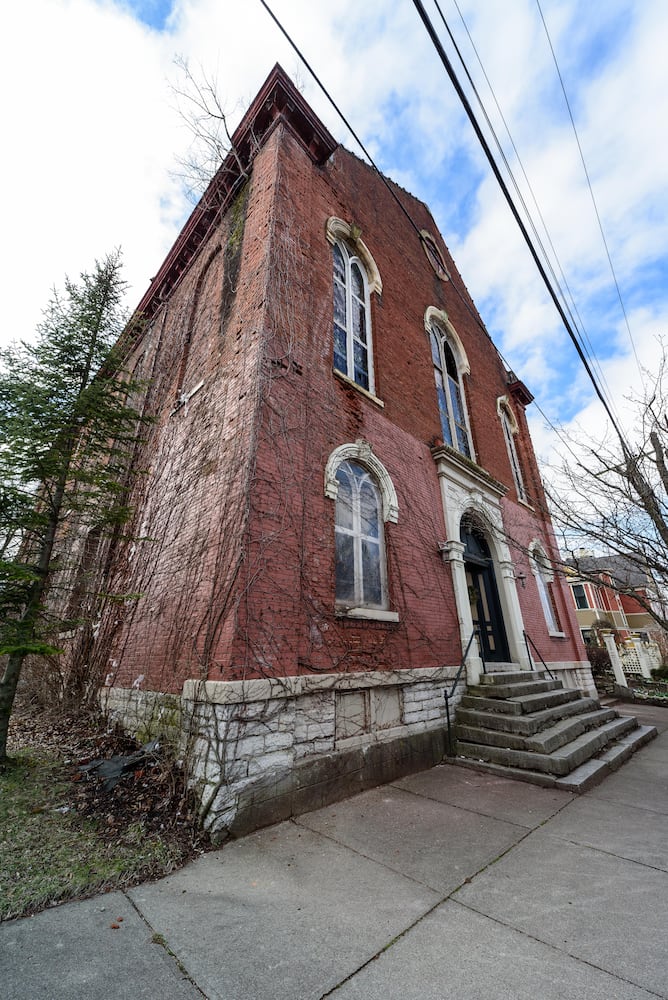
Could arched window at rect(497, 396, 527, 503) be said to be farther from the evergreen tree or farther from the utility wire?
the evergreen tree

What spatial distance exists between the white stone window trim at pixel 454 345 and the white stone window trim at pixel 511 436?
223 cm

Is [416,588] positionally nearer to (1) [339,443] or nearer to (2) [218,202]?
(1) [339,443]

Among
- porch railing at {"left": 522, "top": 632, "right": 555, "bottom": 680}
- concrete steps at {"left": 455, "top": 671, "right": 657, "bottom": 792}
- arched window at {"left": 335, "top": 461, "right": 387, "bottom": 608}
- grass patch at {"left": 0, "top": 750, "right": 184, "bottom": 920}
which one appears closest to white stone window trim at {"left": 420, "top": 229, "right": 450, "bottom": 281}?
arched window at {"left": 335, "top": 461, "right": 387, "bottom": 608}

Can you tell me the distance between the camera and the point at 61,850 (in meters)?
3.23

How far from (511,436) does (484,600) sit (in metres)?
7.08

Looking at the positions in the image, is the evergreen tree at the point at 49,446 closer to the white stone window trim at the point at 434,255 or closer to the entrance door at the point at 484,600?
the entrance door at the point at 484,600

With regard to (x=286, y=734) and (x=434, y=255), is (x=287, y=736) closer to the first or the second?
(x=286, y=734)

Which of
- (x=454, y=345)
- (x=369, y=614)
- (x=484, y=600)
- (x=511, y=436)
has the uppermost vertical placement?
(x=454, y=345)

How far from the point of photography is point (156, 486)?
292 inches

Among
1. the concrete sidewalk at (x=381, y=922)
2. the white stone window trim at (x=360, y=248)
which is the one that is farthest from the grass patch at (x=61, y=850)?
the white stone window trim at (x=360, y=248)

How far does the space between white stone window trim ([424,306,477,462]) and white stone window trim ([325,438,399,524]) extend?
4272 mm

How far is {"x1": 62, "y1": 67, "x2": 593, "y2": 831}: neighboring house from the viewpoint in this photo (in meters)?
4.49

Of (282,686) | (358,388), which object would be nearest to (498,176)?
(358,388)

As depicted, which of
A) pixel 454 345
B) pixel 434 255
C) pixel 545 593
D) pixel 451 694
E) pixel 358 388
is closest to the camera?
pixel 451 694
